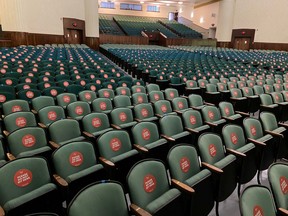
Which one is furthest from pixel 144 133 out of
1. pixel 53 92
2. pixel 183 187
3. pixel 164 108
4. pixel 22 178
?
pixel 53 92

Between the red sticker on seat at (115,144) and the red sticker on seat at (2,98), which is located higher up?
the red sticker on seat at (2,98)

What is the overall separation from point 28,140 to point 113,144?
68cm

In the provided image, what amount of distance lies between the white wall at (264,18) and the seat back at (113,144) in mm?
12870

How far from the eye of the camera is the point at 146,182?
4.48 ft

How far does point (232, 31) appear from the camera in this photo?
14.1m

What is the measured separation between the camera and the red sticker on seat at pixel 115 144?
187cm

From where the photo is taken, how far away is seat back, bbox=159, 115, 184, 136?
2.32 meters

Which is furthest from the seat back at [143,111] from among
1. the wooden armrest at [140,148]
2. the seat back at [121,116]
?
the wooden armrest at [140,148]

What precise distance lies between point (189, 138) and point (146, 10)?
20.0 meters

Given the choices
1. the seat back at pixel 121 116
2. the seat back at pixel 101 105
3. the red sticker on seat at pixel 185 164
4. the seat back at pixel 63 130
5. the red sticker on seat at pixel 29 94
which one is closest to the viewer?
the red sticker on seat at pixel 185 164

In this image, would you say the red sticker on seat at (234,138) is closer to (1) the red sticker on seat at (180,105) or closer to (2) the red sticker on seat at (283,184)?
(2) the red sticker on seat at (283,184)

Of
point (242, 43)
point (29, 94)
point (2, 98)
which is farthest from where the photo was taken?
point (242, 43)

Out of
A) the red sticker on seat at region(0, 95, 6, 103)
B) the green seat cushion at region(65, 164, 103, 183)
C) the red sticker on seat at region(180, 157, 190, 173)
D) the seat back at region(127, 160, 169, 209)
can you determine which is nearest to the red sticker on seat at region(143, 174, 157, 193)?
the seat back at region(127, 160, 169, 209)

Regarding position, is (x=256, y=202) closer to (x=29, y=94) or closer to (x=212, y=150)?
(x=212, y=150)
